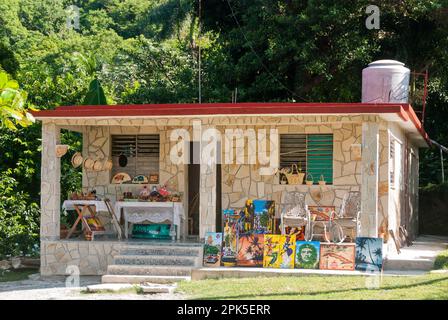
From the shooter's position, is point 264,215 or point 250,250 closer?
point 250,250

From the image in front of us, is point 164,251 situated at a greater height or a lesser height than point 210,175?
lesser

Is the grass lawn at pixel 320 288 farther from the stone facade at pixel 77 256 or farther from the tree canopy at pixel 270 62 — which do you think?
the tree canopy at pixel 270 62

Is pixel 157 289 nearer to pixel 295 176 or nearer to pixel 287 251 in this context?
pixel 287 251

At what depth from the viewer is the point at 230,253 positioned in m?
15.6

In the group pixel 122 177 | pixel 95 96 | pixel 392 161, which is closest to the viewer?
pixel 392 161

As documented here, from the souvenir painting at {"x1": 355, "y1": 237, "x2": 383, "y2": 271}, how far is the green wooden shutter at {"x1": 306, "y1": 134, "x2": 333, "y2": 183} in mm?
2648

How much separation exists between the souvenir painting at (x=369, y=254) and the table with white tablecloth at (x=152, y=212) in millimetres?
3909

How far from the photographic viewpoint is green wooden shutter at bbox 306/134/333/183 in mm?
17391

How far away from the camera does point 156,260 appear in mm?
15484

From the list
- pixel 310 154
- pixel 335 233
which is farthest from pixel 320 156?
pixel 335 233

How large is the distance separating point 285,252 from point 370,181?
6.60ft

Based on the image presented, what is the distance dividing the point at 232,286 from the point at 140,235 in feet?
15.3

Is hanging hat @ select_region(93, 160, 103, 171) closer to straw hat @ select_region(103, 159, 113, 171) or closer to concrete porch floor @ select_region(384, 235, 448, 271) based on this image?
straw hat @ select_region(103, 159, 113, 171)

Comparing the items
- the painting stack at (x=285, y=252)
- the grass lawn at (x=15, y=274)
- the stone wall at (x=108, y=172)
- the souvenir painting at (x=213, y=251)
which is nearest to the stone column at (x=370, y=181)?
the painting stack at (x=285, y=252)
